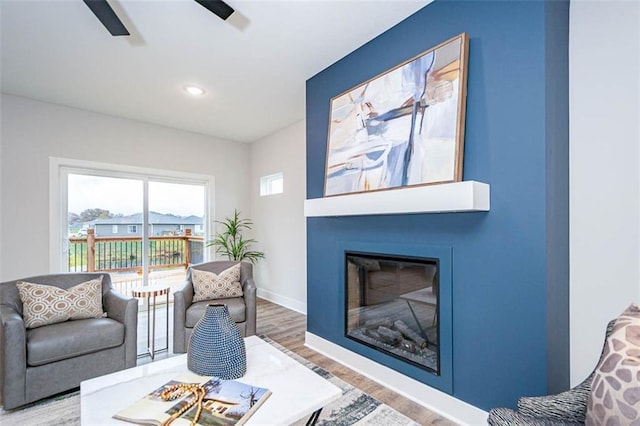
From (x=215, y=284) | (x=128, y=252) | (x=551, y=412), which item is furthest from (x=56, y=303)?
(x=551, y=412)

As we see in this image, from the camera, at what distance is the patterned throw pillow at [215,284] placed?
303 centimetres

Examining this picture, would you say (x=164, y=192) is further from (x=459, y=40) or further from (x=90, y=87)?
(x=459, y=40)

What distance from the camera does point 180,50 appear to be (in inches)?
101

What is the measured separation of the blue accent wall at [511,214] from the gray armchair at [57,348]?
2417 mm

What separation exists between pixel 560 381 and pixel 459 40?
1.99 m

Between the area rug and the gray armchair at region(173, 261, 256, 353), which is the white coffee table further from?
the gray armchair at region(173, 261, 256, 353)

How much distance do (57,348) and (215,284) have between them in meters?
1.27

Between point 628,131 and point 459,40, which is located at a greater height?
point 459,40

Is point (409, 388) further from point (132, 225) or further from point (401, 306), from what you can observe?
point (132, 225)

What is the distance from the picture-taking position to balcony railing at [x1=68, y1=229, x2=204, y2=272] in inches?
154

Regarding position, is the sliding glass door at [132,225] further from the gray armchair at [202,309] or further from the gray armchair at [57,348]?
the gray armchair at [57,348]

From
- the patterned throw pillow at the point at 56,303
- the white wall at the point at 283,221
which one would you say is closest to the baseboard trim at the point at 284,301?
the white wall at the point at 283,221

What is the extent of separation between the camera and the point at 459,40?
1815 mm

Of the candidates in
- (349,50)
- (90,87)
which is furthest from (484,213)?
(90,87)
